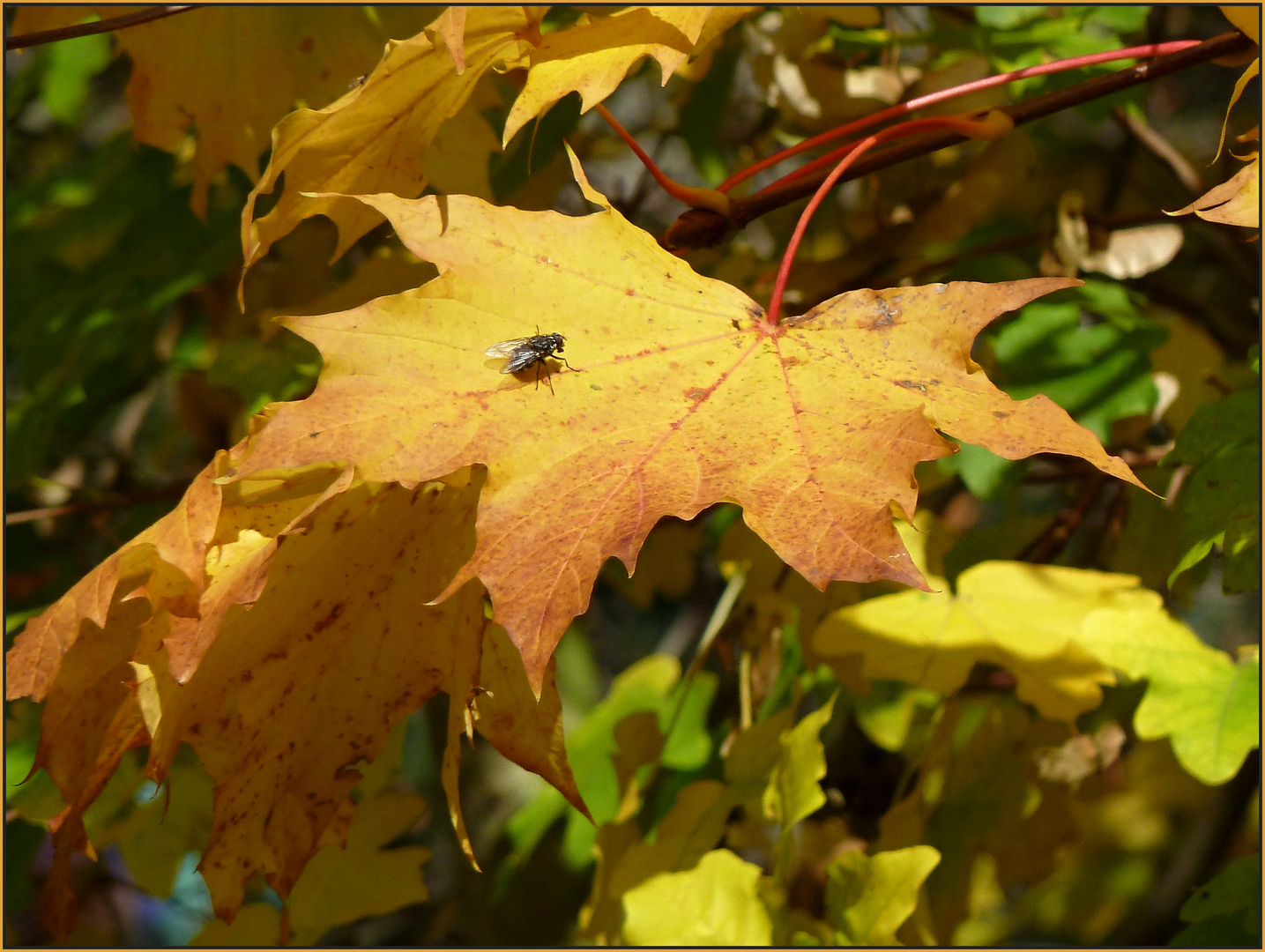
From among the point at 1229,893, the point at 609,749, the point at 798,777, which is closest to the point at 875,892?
the point at 798,777

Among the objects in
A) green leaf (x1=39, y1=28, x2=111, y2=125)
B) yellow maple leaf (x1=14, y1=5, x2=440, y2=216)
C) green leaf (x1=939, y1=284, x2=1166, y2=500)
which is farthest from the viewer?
green leaf (x1=39, y1=28, x2=111, y2=125)

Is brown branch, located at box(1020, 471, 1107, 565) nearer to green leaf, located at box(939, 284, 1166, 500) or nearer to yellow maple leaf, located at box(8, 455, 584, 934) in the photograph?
green leaf, located at box(939, 284, 1166, 500)

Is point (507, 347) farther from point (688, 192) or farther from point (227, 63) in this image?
point (227, 63)

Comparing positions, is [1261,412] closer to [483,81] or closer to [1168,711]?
[1168,711]

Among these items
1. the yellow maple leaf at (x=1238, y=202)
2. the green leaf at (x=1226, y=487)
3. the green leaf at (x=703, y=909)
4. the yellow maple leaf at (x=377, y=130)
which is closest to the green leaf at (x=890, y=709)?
the green leaf at (x=703, y=909)

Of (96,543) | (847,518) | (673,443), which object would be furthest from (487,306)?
(96,543)

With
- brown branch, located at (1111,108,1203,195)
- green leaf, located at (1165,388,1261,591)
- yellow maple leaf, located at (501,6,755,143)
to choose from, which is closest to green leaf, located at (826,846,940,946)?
green leaf, located at (1165,388,1261,591)
